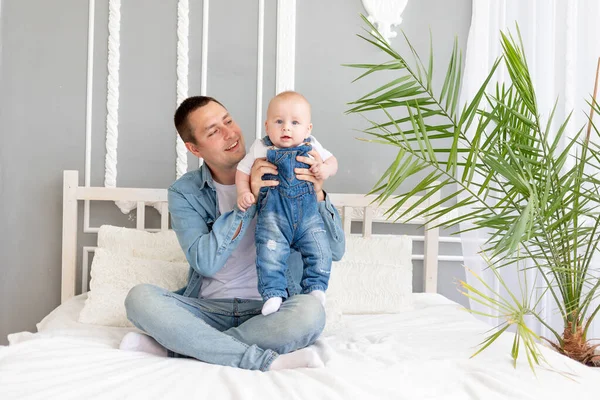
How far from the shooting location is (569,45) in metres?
2.29

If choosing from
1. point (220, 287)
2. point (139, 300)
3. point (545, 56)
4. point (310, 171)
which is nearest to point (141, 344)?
point (139, 300)

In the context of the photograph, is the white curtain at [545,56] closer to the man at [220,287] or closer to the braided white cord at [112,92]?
the man at [220,287]

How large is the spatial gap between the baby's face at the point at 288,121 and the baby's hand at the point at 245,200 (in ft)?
0.65

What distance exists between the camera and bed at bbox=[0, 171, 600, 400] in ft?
4.41

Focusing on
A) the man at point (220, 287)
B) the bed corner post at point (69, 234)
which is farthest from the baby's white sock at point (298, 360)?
the bed corner post at point (69, 234)

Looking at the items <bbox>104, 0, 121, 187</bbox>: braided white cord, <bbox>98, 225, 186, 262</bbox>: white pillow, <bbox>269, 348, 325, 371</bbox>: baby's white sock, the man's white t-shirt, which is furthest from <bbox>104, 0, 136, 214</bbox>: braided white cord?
<bbox>269, 348, 325, 371</bbox>: baby's white sock

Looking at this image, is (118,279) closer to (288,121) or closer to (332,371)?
(288,121)

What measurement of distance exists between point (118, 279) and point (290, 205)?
0.74 meters

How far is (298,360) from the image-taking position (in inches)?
63.4

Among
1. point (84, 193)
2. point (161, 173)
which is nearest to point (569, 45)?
point (161, 173)

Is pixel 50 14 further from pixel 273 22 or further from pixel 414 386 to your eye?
pixel 414 386

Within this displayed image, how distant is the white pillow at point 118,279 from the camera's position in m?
2.12

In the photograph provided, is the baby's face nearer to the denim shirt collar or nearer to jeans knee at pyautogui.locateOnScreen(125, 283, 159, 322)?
the denim shirt collar

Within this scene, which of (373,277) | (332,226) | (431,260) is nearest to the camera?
(332,226)
